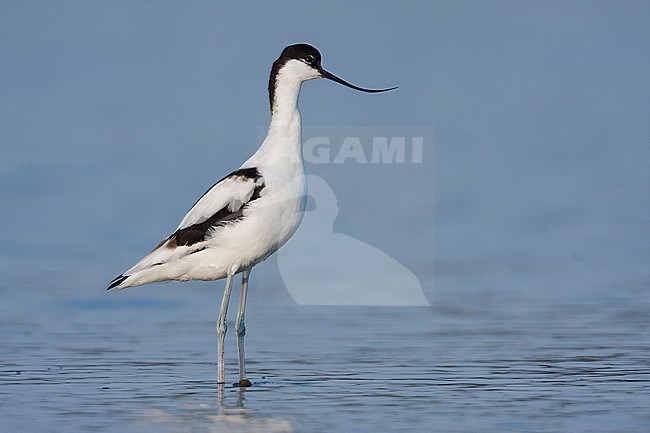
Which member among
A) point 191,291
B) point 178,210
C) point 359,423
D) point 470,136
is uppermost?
point 470,136

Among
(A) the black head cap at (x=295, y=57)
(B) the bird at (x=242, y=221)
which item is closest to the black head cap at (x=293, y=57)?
(A) the black head cap at (x=295, y=57)

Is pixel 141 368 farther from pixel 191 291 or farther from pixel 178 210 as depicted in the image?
pixel 178 210

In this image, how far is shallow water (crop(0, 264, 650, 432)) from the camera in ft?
27.9

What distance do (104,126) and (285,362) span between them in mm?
Result: 14684

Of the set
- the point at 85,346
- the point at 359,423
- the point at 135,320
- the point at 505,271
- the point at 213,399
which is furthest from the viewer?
the point at 505,271

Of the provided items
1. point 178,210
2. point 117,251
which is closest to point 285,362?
point 117,251

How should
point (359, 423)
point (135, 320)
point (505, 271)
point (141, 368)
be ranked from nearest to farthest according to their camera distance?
point (359, 423) < point (141, 368) < point (135, 320) < point (505, 271)

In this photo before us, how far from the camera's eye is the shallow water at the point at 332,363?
8492 millimetres

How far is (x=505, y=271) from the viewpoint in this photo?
15250mm

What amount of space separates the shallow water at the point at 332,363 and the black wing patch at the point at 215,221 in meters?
0.88

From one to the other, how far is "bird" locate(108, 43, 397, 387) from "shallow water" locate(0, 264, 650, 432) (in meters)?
0.63
